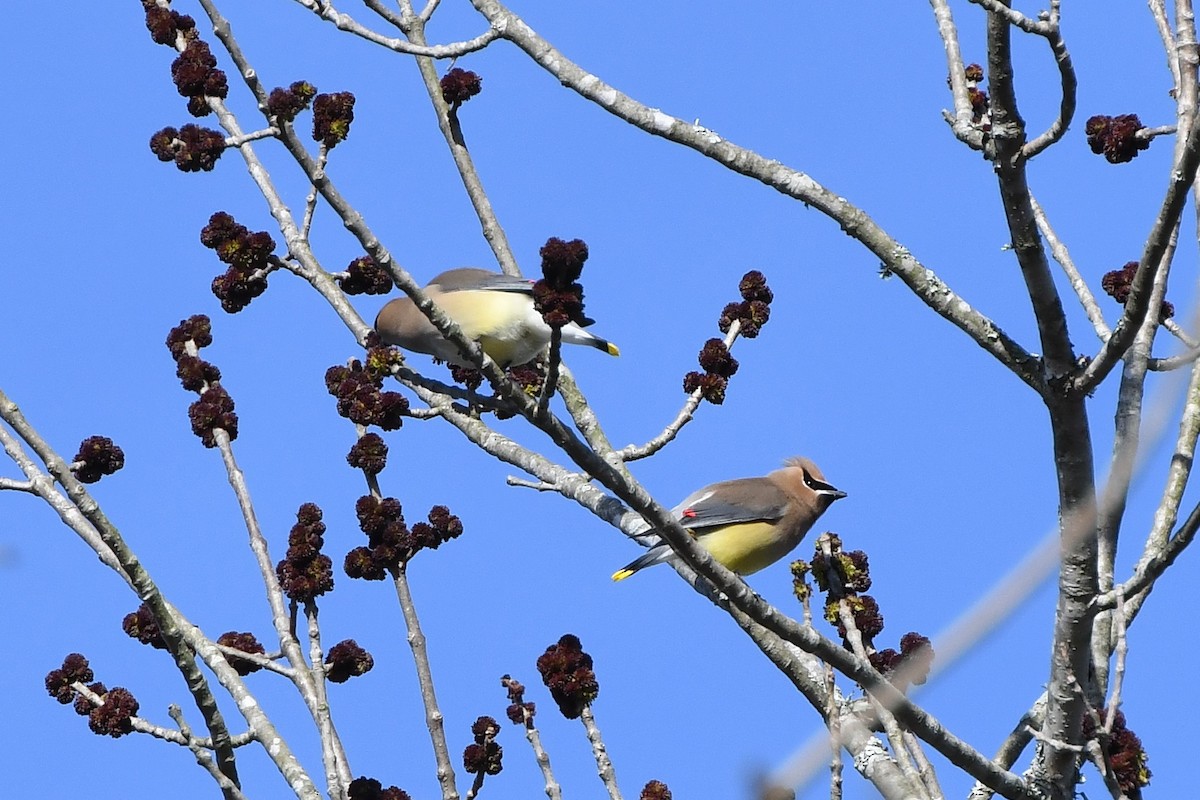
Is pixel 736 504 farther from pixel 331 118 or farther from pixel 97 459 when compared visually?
pixel 331 118

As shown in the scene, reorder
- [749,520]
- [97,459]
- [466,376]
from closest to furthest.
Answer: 1. [97,459]
2. [466,376]
3. [749,520]

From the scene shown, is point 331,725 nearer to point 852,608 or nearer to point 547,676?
point 547,676

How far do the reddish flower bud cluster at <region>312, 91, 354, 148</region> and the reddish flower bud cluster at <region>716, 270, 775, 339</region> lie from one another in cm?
142

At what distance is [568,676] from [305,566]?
33.4 inches

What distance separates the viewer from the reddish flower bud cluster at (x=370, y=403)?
438 cm

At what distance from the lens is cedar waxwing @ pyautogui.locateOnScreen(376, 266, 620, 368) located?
6.00 metres

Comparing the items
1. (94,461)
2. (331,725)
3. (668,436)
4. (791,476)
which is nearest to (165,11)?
(94,461)

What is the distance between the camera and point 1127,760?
11.5ft

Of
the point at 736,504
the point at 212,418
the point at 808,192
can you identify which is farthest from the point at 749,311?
the point at 736,504

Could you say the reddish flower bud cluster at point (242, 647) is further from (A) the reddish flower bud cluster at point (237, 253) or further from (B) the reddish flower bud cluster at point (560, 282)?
(B) the reddish flower bud cluster at point (560, 282)

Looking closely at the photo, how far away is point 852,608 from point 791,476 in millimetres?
3851

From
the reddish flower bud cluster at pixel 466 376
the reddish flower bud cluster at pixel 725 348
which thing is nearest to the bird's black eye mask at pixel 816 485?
the reddish flower bud cluster at pixel 466 376

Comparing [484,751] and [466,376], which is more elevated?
[466,376]

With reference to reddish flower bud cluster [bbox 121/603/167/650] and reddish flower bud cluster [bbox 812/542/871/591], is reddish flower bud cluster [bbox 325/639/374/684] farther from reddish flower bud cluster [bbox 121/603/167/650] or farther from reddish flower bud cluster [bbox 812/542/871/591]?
reddish flower bud cluster [bbox 812/542/871/591]
